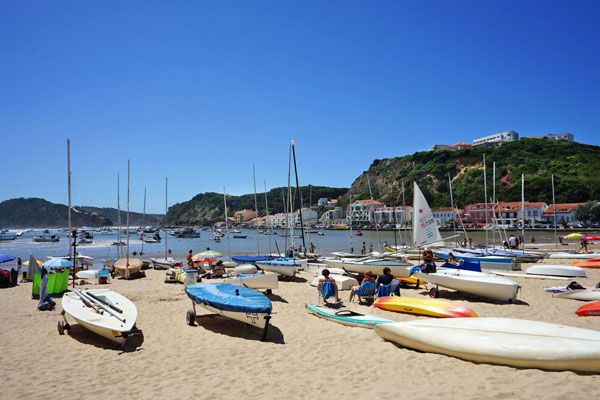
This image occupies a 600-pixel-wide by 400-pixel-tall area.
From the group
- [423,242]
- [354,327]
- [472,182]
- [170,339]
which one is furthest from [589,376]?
[472,182]

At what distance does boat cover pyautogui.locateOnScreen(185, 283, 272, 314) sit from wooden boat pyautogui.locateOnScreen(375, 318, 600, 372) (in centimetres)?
270

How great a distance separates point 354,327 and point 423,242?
1310 cm

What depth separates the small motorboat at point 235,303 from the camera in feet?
29.0

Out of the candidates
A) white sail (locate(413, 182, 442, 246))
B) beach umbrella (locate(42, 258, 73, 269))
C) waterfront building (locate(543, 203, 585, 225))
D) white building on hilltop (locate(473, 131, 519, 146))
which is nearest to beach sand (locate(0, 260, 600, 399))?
beach umbrella (locate(42, 258, 73, 269))

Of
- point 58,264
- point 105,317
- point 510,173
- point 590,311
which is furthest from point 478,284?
point 510,173

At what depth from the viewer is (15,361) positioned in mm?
7754

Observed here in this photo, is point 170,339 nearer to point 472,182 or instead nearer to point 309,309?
point 309,309

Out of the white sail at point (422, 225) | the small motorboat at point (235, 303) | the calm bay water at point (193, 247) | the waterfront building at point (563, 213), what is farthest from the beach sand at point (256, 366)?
the waterfront building at point (563, 213)

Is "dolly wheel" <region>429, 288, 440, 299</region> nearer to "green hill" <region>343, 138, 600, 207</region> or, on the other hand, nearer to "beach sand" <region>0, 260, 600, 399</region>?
"beach sand" <region>0, 260, 600, 399</region>

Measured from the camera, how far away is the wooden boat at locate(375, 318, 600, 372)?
584cm

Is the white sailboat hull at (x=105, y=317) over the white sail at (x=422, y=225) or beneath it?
beneath

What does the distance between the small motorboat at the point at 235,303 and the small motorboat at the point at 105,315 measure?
161cm

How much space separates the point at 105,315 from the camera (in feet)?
30.3

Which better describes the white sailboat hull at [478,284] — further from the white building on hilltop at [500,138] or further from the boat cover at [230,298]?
the white building on hilltop at [500,138]
